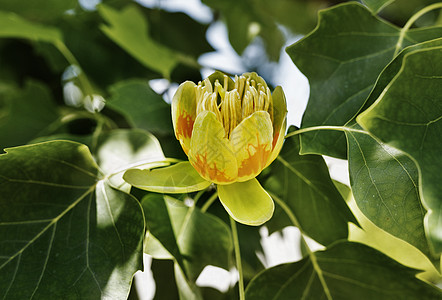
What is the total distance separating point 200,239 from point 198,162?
0.16 meters

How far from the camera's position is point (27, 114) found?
784 millimetres

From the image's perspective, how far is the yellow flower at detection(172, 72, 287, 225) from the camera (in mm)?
369

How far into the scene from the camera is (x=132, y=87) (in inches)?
27.1

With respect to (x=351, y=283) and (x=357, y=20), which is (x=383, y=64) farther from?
(x=351, y=283)

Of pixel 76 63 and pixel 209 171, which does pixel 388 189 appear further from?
pixel 76 63

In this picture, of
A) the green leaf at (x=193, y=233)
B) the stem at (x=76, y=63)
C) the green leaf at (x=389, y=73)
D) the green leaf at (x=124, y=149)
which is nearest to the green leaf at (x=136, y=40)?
the stem at (x=76, y=63)

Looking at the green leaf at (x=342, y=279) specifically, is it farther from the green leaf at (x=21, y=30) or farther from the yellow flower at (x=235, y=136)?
A: the green leaf at (x=21, y=30)

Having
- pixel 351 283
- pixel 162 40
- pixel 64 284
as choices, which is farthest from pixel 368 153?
pixel 162 40

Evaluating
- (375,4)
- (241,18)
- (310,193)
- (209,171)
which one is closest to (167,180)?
(209,171)

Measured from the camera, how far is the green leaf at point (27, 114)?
0.74 meters

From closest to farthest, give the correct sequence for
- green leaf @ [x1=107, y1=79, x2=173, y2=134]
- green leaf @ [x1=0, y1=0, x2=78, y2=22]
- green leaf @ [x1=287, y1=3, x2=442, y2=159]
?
green leaf @ [x1=287, y1=3, x2=442, y2=159], green leaf @ [x1=107, y1=79, x2=173, y2=134], green leaf @ [x1=0, y1=0, x2=78, y2=22]

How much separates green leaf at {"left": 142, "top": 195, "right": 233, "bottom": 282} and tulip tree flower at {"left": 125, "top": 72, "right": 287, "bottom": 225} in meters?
0.09

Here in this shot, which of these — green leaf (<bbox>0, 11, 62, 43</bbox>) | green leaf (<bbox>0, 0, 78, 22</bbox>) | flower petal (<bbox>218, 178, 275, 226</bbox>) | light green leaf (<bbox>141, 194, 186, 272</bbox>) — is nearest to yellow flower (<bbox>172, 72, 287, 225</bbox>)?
flower petal (<bbox>218, 178, 275, 226</bbox>)

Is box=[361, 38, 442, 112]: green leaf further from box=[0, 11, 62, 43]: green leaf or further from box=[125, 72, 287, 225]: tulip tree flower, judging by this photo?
box=[0, 11, 62, 43]: green leaf
